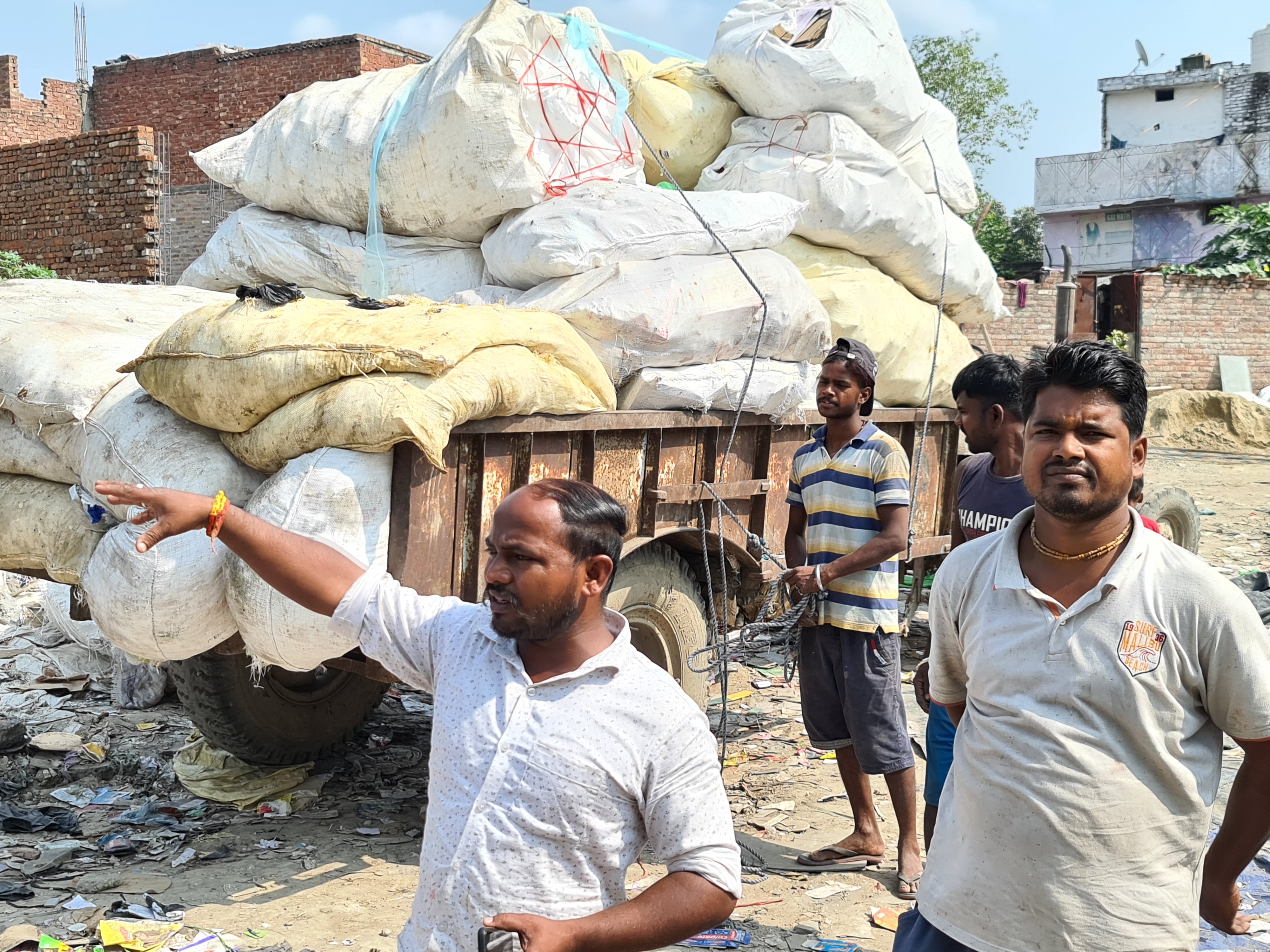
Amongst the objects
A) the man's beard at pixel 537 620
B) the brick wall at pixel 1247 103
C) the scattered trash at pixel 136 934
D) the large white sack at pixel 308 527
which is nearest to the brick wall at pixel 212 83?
the large white sack at pixel 308 527

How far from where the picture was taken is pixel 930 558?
5.51 metres

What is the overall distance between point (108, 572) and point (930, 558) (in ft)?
12.3

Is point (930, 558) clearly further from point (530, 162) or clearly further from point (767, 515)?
point (530, 162)

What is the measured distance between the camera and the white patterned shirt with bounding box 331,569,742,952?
1.57 m

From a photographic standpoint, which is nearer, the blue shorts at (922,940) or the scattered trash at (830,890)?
the blue shorts at (922,940)

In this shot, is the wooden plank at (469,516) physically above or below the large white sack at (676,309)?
below

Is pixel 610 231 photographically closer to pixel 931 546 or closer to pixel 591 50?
pixel 591 50

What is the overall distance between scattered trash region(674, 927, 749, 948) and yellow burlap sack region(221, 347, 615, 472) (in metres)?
1.50

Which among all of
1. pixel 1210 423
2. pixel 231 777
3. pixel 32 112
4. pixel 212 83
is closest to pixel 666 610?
pixel 231 777

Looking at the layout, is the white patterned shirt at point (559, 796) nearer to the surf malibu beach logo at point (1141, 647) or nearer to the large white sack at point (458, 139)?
the surf malibu beach logo at point (1141, 647)

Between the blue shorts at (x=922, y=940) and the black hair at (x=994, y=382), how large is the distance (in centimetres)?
189

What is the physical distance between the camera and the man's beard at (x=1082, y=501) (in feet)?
5.85

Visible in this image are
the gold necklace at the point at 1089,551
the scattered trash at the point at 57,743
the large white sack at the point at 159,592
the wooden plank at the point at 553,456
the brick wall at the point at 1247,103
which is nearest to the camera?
the gold necklace at the point at 1089,551

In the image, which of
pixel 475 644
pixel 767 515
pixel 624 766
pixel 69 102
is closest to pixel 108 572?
pixel 475 644
